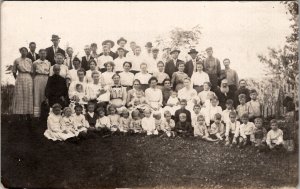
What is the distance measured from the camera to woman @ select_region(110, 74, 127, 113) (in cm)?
477

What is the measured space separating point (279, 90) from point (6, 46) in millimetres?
3246

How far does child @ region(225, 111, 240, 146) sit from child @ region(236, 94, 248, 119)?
0.06m

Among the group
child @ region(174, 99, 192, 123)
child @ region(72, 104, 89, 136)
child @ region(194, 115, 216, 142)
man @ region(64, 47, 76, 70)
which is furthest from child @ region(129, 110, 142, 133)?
man @ region(64, 47, 76, 70)

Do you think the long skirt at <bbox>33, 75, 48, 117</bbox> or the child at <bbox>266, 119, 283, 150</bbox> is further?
the long skirt at <bbox>33, 75, 48, 117</bbox>

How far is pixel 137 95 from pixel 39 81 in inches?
46.6

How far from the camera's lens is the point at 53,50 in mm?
4812

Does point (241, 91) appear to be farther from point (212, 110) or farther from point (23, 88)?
point (23, 88)

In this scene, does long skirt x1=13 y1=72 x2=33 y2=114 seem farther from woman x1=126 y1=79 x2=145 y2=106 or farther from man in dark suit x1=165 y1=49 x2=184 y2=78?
man in dark suit x1=165 y1=49 x2=184 y2=78

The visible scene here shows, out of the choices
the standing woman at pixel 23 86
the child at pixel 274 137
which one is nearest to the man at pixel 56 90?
the standing woman at pixel 23 86

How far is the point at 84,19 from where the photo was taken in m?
4.73

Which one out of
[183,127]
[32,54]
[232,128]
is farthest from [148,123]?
[32,54]

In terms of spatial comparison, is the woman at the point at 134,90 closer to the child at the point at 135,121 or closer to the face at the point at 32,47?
the child at the point at 135,121

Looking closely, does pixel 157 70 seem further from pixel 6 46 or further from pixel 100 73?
pixel 6 46

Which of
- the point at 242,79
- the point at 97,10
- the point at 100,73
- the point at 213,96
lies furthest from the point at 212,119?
the point at 97,10
